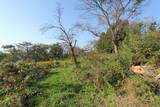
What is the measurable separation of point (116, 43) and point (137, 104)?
8.28 metres

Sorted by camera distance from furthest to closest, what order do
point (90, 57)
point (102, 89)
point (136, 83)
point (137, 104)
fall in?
point (90, 57)
point (102, 89)
point (136, 83)
point (137, 104)

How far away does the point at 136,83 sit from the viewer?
324 cm

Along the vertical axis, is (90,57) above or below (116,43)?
below

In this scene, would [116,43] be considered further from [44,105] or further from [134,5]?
[44,105]

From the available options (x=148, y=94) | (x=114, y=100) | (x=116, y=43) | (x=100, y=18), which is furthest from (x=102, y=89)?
(x=100, y=18)

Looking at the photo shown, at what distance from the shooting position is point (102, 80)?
13.5ft

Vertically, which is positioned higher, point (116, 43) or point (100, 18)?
point (100, 18)

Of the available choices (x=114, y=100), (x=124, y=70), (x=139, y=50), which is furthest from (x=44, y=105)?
(x=139, y=50)

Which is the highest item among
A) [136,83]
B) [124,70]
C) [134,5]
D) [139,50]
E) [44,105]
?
[134,5]

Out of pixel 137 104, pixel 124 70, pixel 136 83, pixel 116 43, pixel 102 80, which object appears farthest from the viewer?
pixel 116 43

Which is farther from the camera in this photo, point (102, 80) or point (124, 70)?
point (124, 70)

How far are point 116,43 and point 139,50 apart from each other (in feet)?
14.7

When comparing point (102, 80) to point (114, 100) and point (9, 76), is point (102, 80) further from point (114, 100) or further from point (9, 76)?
point (9, 76)

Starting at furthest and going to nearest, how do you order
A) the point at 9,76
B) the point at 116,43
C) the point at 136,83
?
the point at 116,43
the point at 9,76
the point at 136,83
